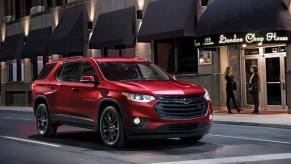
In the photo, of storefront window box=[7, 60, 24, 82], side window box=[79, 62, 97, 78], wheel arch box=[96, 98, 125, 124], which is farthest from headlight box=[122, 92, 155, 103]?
storefront window box=[7, 60, 24, 82]

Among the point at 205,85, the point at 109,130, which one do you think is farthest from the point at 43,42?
the point at 109,130

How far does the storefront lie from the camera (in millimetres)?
19438

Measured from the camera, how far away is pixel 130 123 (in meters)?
9.69

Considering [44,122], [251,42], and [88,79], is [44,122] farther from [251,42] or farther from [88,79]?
[251,42]

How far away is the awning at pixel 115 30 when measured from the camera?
26.9 m

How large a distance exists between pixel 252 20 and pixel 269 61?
2.60m

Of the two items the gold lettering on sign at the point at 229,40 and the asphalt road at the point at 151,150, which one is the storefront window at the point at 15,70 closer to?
the gold lettering on sign at the point at 229,40

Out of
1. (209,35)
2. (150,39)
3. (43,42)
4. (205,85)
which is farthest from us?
(43,42)

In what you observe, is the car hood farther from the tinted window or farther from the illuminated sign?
the illuminated sign

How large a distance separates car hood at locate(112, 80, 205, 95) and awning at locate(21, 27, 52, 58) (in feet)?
81.5

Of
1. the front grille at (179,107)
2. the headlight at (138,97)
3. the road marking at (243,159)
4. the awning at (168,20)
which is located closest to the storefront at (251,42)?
the awning at (168,20)

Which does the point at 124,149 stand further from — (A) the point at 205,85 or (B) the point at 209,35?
(A) the point at 205,85

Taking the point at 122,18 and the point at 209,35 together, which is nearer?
the point at 209,35

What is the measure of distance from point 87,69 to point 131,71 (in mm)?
992
